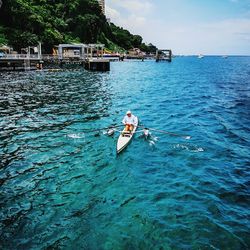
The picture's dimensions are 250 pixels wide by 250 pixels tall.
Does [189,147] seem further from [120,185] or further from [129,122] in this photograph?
[120,185]

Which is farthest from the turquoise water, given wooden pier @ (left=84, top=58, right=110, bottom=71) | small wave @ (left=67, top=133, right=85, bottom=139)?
wooden pier @ (left=84, top=58, right=110, bottom=71)

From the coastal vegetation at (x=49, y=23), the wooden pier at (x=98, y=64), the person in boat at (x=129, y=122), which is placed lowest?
the wooden pier at (x=98, y=64)

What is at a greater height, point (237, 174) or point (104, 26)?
point (104, 26)

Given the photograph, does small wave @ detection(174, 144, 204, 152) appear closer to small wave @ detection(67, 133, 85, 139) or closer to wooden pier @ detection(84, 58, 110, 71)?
small wave @ detection(67, 133, 85, 139)

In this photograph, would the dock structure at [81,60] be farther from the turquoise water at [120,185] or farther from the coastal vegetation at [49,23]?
the turquoise water at [120,185]

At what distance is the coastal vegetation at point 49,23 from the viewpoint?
298 ft

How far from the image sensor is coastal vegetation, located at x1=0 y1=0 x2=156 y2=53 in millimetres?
90938

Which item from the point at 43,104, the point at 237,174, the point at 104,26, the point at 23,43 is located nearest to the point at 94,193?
the point at 237,174

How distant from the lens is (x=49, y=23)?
115188mm

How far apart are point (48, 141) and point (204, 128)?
1267 cm

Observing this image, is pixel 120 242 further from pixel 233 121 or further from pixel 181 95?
pixel 181 95

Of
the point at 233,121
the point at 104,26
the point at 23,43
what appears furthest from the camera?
the point at 104,26

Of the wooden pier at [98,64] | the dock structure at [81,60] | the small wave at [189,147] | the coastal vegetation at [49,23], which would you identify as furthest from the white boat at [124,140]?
the coastal vegetation at [49,23]

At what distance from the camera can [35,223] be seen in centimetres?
1103
